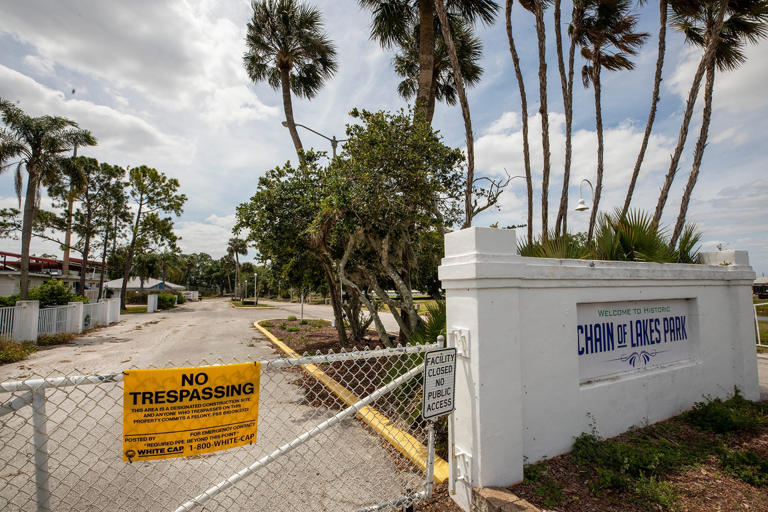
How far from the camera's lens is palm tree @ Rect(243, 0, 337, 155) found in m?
12.1

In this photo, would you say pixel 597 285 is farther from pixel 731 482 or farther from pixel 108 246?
pixel 108 246

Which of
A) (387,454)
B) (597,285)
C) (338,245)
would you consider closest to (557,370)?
(597,285)

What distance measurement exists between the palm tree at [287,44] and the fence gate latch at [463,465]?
35.3 feet

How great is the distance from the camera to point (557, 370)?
3.38 m

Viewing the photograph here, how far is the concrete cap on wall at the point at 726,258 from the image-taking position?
5371 mm

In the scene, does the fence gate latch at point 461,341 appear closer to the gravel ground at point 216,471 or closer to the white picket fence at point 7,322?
the gravel ground at point 216,471

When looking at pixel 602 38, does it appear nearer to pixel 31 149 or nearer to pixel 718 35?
pixel 718 35

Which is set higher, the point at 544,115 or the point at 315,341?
the point at 544,115

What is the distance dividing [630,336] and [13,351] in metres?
14.0

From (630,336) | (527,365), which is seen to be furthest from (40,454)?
(630,336)

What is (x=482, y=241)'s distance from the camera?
3.01 m

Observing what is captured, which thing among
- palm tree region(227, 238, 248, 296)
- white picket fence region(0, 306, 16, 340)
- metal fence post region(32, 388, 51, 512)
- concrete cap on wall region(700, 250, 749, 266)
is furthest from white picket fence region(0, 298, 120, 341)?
palm tree region(227, 238, 248, 296)

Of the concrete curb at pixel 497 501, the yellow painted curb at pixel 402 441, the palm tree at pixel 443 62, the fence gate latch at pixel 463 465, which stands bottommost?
the yellow painted curb at pixel 402 441

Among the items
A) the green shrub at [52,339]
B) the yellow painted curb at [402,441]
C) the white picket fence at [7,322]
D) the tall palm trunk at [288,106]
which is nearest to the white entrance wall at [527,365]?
the yellow painted curb at [402,441]
